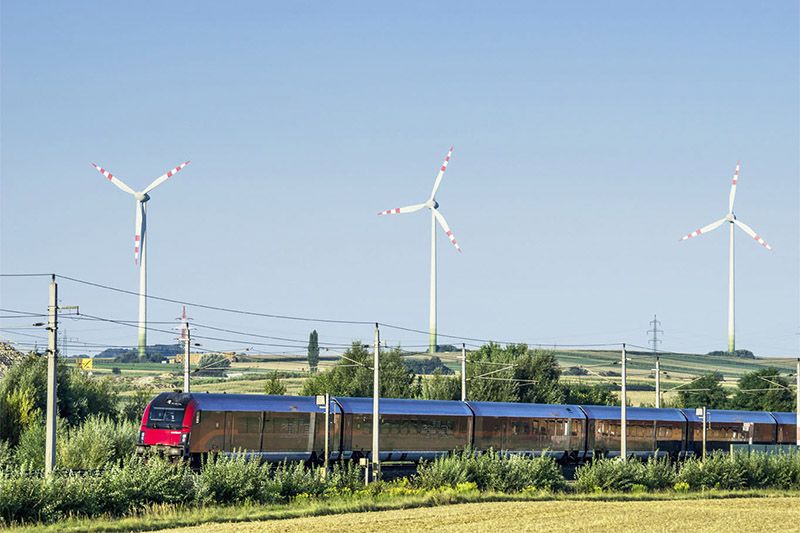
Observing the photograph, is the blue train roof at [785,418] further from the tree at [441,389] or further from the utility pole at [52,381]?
the utility pole at [52,381]

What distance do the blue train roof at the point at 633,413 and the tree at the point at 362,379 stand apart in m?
31.8

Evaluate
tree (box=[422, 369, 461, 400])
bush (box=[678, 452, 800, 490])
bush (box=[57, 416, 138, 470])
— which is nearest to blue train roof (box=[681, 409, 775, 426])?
bush (box=[678, 452, 800, 490])

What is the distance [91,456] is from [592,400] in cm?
7870

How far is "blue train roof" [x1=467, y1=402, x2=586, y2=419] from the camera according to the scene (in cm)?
6569

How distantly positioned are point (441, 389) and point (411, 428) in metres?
40.6

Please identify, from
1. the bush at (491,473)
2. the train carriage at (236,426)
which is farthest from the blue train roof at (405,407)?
the bush at (491,473)

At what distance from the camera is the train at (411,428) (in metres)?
53.5

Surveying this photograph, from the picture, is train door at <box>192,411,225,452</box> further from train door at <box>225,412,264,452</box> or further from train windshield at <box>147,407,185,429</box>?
train windshield at <box>147,407,185,429</box>

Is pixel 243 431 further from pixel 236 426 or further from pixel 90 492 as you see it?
pixel 90 492

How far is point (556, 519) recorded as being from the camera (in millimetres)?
38688

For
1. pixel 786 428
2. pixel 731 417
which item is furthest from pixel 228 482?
pixel 786 428

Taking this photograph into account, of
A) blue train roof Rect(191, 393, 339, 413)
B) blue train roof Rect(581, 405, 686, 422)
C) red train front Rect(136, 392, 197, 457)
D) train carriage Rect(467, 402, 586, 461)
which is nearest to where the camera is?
red train front Rect(136, 392, 197, 457)

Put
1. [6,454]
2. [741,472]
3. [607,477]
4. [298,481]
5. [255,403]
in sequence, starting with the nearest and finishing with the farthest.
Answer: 1. [298,481]
2. [607,477]
3. [6,454]
4. [255,403]
5. [741,472]

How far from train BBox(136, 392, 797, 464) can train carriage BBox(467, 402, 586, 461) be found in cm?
5
